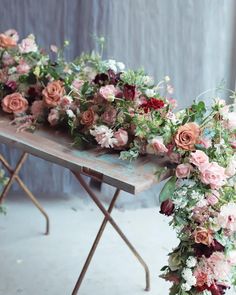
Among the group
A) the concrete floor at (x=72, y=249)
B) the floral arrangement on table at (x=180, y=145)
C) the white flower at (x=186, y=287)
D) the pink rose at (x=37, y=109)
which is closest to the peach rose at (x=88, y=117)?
the floral arrangement on table at (x=180, y=145)

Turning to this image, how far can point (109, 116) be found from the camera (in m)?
1.68

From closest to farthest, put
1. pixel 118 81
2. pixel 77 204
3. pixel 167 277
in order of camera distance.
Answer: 1. pixel 167 277
2. pixel 118 81
3. pixel 77 204

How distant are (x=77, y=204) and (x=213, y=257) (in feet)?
4.15

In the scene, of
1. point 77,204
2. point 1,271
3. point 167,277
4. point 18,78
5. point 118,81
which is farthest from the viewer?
point 77,204

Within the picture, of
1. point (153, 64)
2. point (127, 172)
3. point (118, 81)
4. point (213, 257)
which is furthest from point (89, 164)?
point (153, 64)

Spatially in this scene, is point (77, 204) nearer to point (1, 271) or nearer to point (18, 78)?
point (1, 271)

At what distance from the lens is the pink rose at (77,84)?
1827 millimetres

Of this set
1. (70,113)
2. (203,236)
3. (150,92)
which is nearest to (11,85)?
(70,113)

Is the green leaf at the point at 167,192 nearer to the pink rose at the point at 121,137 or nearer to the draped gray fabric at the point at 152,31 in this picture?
the pink rose at the point at 121,137

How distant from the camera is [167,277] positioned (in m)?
1.61

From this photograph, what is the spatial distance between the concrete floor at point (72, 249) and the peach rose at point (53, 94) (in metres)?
0.73

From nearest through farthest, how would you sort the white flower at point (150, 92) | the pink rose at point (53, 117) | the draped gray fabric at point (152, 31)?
the white flower at point (150, 92), the pink rose at point (53, 117), the draped gray fabric at point (152, 31)

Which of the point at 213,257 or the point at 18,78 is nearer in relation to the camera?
the point at 213,257

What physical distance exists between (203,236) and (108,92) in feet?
1.68
